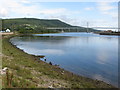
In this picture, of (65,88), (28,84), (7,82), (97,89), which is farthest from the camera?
(97,89)

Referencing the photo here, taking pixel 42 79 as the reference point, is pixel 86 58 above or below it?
below

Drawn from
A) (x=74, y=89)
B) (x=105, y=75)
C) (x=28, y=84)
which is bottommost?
(x=105, y=75)

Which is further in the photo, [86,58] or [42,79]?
[86,58]

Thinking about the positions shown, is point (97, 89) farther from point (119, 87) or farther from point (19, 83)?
point (19, 83)

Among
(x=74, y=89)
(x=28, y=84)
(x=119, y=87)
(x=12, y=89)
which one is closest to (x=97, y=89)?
(x=74, y=89)

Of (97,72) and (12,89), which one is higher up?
(12,89)

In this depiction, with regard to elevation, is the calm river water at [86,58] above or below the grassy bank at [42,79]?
below

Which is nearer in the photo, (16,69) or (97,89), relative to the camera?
(97,89)

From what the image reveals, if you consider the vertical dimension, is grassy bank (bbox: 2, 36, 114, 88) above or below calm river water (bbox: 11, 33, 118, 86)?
above

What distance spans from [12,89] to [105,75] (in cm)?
1241

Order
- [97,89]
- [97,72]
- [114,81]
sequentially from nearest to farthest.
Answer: [97,89], [114,81], [97,72]

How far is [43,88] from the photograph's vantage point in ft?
Answer: 31.5

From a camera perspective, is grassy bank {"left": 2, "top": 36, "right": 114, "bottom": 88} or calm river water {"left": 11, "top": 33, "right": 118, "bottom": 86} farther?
calm river water {"left": 11, "top": 33, "right": 118, "bottom": 86}

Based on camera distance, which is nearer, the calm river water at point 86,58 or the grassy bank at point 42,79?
the grassy bank at point 42,79
